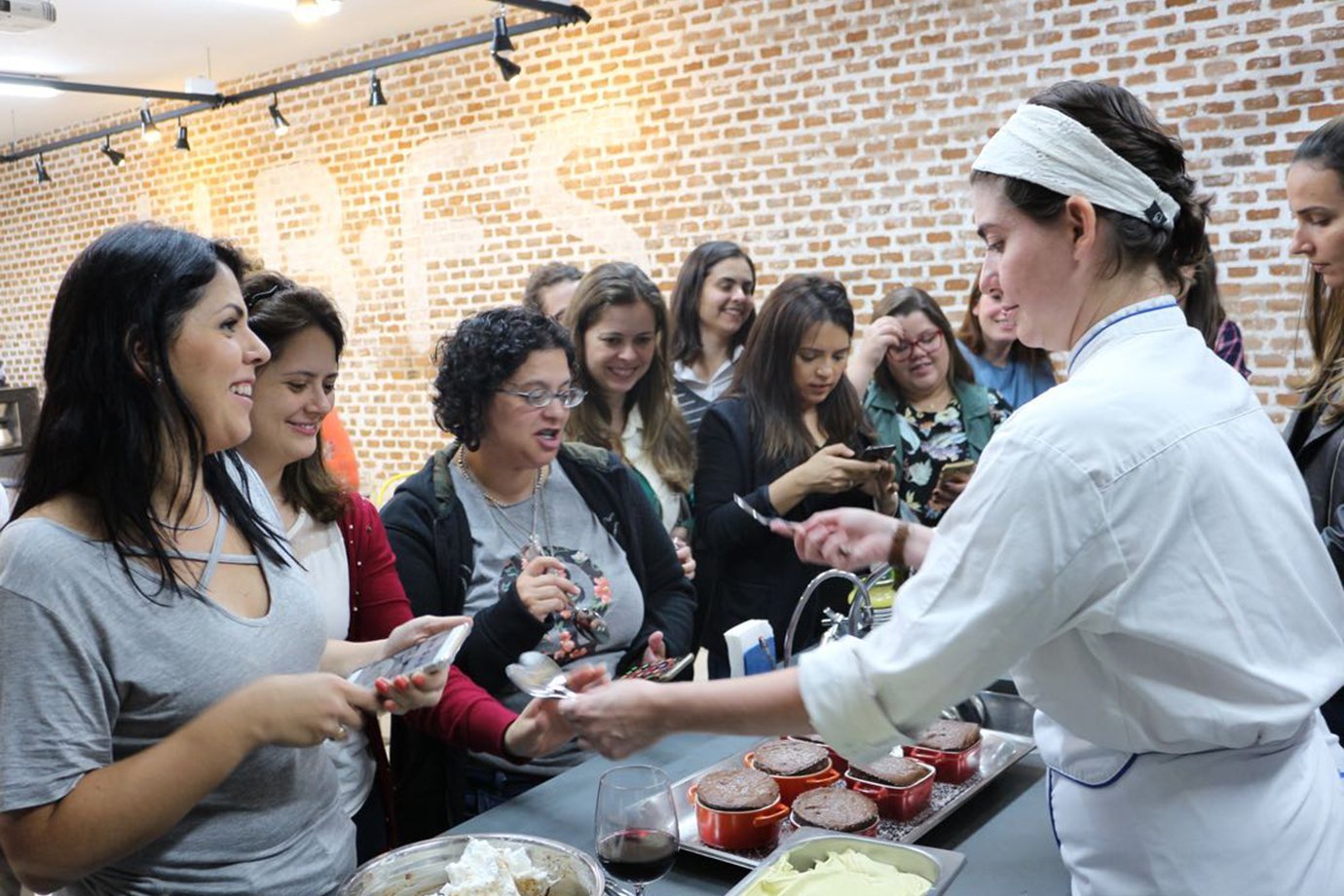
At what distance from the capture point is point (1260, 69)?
15.2 ft

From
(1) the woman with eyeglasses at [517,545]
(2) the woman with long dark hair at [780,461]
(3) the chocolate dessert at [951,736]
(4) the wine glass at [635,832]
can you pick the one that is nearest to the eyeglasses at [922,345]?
(2) the woman with long dark hair at [780,461]

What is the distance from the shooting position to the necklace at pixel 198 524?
148 cm

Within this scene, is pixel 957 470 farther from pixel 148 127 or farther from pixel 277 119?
pixel 148 127

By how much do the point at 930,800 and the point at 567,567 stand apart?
0.86 meters

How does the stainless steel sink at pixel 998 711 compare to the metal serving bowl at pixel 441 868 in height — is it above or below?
below

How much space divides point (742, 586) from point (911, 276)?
3060 mm

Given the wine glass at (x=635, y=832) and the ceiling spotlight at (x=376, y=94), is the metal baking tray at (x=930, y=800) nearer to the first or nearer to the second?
the wine glass at (x=635, y=832)

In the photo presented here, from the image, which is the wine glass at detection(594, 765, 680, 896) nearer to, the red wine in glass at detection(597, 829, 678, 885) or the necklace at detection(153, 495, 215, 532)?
the red wine in glass at detection(597, 829, 678, 885)

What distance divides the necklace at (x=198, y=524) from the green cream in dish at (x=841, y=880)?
3.03 feet


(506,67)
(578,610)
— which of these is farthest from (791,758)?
(506,67)

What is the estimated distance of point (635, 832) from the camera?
1.44 metres

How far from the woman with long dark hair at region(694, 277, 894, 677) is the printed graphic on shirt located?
29.4 inches

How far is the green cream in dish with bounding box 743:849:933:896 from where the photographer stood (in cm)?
146

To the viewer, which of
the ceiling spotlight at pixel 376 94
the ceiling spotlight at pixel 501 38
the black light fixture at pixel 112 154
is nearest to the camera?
the ceiling spotlight at pixel 501 38
